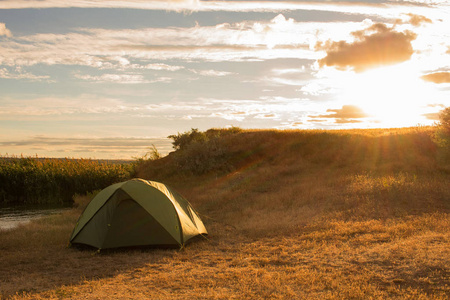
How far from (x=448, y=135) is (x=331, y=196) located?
12.0 metres

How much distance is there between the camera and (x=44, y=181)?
31.3m

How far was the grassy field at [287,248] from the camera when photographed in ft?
27.8

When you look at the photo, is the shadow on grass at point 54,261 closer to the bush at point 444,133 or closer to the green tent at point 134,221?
the green tent at point 134,221

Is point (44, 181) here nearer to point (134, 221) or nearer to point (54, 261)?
point (134, 221)

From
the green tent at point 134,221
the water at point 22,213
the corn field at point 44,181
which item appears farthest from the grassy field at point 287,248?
the corn field at point 44,181

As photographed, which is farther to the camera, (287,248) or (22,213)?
(22,213)

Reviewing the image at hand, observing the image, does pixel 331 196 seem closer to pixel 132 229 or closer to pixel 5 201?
pixel 132 229

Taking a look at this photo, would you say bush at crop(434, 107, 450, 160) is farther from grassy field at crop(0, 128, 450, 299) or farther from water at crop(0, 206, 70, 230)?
water at crop(0, 206, 70, 230)

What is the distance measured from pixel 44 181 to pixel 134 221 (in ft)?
72.5

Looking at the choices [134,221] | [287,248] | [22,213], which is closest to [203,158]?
[22,213]

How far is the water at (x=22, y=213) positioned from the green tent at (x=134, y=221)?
36.0 ft

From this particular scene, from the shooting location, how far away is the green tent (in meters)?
12.5

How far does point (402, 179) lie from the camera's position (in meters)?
20.6

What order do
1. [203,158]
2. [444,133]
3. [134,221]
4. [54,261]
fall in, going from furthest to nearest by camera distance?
[203,158]
[444,133]
[134,221]
[54,261]
